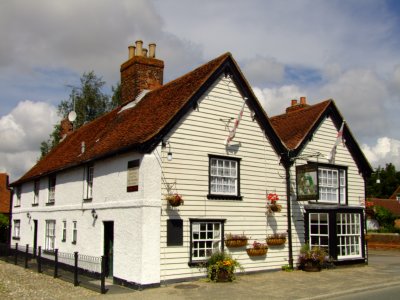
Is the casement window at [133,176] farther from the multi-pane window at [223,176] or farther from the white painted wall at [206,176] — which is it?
the multi-pane window at [223,176]

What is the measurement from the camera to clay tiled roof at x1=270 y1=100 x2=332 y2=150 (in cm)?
1941

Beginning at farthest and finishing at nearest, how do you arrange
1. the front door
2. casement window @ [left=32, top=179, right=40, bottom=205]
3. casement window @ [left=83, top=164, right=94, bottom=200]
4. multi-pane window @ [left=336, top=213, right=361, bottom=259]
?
casement window @ [left=32, top=179, right=40, bottom=205] < multi-pane window @ [left=336, top=213, right=361, bottom=259] < casement window @ [left=83, top=164, right=94, bottom=200] < the front door

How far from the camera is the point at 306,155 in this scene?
19.5 metres

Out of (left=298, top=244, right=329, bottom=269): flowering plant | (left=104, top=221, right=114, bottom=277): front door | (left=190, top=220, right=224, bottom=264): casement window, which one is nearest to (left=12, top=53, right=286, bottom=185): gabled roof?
(left=104, top=221, right=114, bottom=277): front door

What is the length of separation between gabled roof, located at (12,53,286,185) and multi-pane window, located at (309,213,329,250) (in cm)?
Result: 333

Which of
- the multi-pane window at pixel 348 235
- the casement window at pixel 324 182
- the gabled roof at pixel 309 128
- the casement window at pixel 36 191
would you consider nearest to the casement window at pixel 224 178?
the casement window at pixel 324 182

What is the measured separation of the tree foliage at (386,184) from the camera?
274ft

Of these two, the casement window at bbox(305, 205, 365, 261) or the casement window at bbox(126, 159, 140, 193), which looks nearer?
the casement window at bbox(126, 159, 140, 193)

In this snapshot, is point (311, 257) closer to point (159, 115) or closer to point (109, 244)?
point (109, 244)

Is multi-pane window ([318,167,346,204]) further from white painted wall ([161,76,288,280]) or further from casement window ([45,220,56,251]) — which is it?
casement window ([45,220,56,251])

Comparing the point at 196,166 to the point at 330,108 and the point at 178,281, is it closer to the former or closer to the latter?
the point at 178,281

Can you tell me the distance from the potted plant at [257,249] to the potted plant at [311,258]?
199cm

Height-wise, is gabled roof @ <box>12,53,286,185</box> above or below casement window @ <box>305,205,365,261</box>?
above

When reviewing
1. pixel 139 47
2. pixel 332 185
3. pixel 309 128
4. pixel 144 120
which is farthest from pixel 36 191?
pixel 332 185
